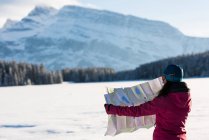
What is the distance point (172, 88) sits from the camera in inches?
231

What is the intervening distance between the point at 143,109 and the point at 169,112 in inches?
13.4

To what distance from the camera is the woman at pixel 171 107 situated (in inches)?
230

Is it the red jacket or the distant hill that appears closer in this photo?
the red jacket

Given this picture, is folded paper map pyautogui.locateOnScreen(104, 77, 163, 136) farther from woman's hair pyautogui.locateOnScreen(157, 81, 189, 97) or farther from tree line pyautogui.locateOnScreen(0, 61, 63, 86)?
tree line pyautogui.locateOnScreen(0, 61, 63, 86)

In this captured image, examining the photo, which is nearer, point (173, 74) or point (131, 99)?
point (173, 74)

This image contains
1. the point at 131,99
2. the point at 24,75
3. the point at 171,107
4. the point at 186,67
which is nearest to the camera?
the point at 171,107

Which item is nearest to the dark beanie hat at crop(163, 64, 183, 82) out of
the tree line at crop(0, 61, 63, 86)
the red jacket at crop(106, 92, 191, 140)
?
the red jacket at crop(106, 92, 191, 140)

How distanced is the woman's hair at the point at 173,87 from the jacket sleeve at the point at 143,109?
0.11 meters

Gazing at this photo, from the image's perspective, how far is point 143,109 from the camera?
5.98m

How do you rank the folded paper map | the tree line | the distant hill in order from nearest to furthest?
the folded paper map → the tree line → the distant hill

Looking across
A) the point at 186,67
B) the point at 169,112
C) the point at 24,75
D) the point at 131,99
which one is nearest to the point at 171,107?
the point at 169,112

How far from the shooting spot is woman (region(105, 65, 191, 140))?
5.85 meters

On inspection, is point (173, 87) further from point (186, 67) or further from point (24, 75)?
point (186, 67)

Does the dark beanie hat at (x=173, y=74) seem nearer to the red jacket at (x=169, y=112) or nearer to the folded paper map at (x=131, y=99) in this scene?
the red jacket at (x=169, y=112)
